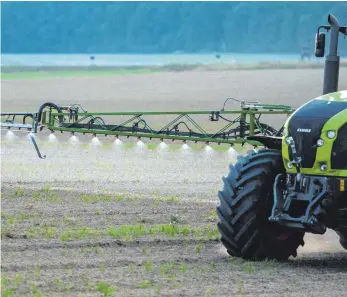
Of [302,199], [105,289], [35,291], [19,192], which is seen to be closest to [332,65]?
[302,199]

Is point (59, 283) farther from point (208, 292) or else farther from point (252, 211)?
point (252, 211)

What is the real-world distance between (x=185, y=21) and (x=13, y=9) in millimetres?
18799

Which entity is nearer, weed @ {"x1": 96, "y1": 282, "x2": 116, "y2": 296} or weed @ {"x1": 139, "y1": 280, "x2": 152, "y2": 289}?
weed @ {"x1": 96, "y1": 282, "x2": 116, "y2": 296}

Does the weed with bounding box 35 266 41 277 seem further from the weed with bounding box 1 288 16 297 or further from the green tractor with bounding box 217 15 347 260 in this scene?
the green tractor with bounding box 217 15 347 260

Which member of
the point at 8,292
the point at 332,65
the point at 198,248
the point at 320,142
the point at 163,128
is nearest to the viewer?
the point at 8,292

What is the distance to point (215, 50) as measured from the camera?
130625 millimetres

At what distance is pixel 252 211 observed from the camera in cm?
1114

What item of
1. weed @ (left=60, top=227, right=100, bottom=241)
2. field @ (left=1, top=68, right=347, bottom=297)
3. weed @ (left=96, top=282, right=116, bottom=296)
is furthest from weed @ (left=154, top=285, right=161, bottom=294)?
weed @ (left=60, top=227, right=100, bottom=241)

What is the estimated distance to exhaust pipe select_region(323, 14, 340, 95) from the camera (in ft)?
39.9

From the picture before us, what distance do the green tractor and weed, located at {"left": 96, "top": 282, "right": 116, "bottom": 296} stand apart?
1935 millimetres

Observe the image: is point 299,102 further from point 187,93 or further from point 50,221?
point 50,221

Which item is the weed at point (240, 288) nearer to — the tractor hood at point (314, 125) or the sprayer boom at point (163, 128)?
the tractor hood at point (314, 125)

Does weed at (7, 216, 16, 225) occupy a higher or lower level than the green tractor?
lower

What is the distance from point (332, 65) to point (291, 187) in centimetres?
182
